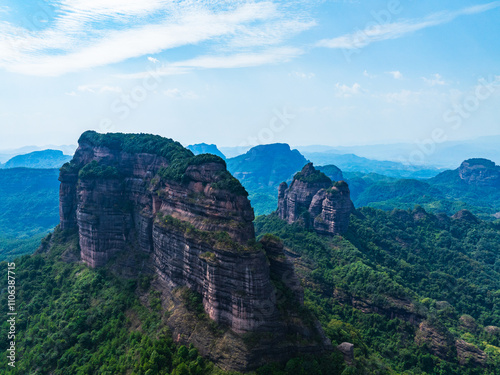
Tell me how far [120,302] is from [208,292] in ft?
66.9

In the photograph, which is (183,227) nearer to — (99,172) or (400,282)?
(99,172)

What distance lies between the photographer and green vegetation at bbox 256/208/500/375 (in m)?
56.8

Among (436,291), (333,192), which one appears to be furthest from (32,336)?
(436,291)

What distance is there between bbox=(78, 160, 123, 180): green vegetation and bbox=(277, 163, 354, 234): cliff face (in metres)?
55.2

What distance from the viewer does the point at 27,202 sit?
166m

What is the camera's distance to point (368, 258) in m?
86.1

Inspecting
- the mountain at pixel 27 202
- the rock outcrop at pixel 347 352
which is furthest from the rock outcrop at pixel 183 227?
the mountain at pixel 27 202

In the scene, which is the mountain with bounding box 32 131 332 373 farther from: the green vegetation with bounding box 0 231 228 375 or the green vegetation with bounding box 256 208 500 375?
the green vegetation with bounding box 256 208 500 375

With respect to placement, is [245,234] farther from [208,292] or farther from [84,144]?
[84,144]

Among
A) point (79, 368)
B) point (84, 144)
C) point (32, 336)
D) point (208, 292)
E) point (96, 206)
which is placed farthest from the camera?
point (84, 144)

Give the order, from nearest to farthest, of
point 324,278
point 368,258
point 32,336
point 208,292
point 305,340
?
point 305,340, point 208,292, point 32,336, point 324,278, point 368,258

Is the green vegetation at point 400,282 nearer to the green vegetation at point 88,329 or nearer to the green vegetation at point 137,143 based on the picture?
the green vegetation at point 88,329

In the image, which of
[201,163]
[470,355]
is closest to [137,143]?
[201,163]

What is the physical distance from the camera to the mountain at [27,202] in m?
150
